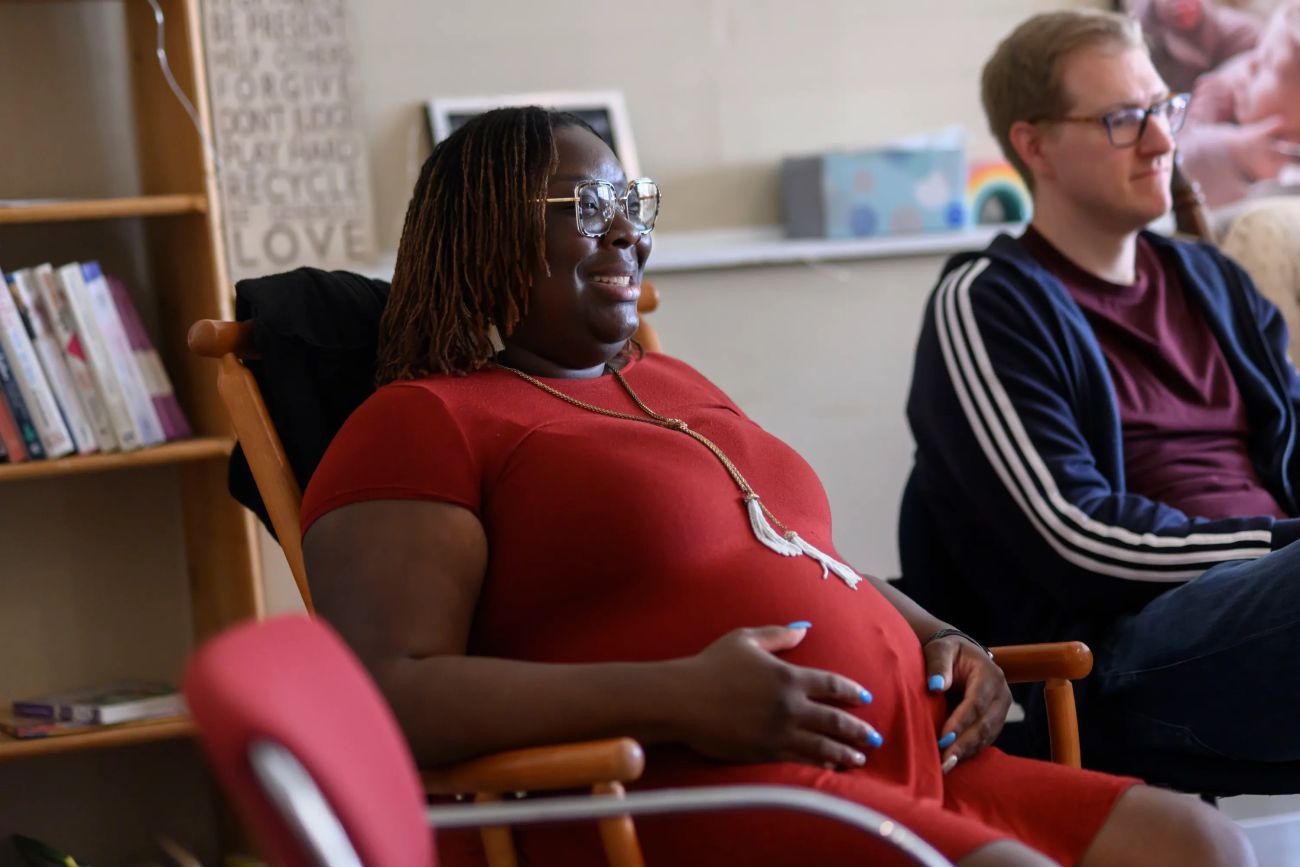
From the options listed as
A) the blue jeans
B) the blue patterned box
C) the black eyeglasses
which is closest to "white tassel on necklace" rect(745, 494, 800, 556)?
the blue jeans

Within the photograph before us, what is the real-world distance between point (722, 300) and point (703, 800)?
1.95 m

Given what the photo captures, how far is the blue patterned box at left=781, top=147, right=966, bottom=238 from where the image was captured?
9.50 feet

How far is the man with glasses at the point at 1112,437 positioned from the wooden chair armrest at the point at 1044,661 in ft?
0.86

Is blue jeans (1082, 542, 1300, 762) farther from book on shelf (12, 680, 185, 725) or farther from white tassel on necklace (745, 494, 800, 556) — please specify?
book on shelf (12, 680, 185, 725)

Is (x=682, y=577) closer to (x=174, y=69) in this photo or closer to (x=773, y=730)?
(x=773, y=730)

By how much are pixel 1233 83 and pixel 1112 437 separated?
4.88 feet

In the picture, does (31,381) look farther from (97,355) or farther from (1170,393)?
(1170,393)

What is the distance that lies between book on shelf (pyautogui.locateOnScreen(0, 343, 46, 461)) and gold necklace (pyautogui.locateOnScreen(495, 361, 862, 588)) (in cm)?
114

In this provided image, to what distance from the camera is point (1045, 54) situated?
2.23 meters

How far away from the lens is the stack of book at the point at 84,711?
241cm

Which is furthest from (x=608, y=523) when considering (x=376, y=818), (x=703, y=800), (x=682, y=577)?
(x=376, y=818)

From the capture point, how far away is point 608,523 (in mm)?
1391

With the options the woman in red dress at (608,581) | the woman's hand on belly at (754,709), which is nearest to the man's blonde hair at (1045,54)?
the woman in red dress at (608,581)

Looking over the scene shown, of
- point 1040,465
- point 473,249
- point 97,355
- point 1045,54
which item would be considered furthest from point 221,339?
point 1045,54
